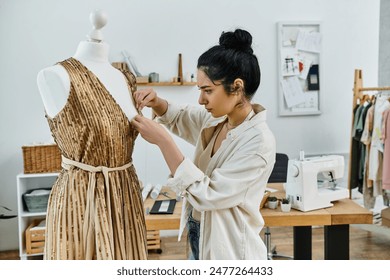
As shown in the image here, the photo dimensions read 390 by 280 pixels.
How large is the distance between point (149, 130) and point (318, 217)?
0.91 meters

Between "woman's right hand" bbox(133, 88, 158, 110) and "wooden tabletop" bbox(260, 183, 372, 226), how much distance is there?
2.25 feet

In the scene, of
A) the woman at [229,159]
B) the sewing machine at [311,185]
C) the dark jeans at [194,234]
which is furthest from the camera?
the sewing machine at [311,185]

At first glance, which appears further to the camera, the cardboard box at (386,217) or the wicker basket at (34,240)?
the cardboard box at (386,217)

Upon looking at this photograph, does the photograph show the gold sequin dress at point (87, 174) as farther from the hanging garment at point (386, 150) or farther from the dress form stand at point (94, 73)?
the hanging garment at point (386, 150)

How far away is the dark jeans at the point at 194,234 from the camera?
4.07ft

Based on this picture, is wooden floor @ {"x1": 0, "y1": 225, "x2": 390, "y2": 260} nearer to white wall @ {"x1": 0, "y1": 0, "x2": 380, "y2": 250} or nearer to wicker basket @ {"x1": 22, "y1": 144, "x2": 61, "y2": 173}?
white wall @ {"x1": 0, "y1": 0, "x2": 380, "y2": 250}

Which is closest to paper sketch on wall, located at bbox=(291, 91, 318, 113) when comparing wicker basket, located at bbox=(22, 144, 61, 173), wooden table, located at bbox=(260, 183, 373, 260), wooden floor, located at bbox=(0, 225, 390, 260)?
wooden floor, located at bbox=(0, 225, 390, 260)

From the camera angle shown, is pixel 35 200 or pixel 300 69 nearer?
pixel 35 200

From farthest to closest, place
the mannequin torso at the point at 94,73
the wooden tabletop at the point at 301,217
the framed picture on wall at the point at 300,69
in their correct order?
the framed picture on wall at the point at 300,69
the wooden tabletop at the point at 301,217
the mannequin torso at the point at 94,73

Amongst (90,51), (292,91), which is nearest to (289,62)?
(292,91)

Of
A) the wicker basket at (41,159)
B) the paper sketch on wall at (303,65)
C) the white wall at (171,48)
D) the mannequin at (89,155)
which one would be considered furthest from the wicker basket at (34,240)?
the paper sketch on wall at (303,65)

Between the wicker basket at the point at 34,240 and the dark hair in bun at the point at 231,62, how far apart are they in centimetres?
188

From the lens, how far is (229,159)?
1114mm

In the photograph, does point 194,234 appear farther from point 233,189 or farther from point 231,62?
point 231,62
